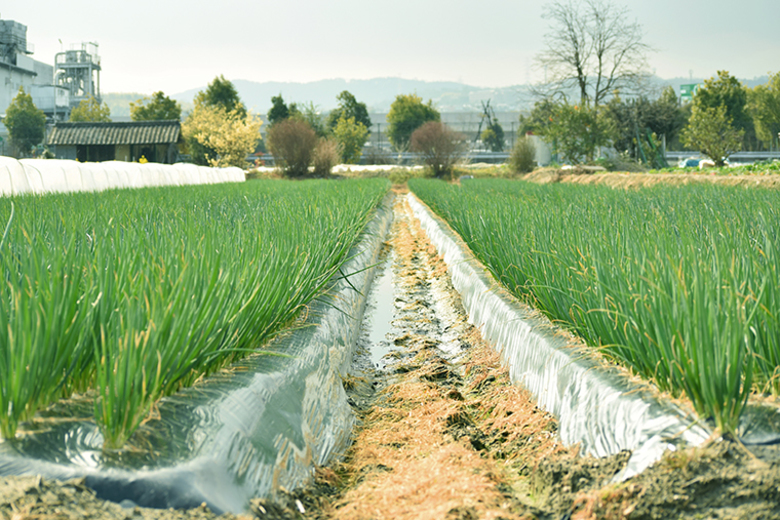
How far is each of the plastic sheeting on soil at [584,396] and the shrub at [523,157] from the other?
19218mm

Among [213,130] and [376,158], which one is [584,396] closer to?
[213,130]

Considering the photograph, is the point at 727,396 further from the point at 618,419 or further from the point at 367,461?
the point at 367,461

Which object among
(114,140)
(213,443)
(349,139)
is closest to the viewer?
(213,443)

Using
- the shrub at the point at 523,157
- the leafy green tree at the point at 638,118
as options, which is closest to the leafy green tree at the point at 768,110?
the leafy green tree at the point at 638,118

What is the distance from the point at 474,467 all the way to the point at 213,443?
0.73 metres

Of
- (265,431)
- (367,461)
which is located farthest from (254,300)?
(367,461)

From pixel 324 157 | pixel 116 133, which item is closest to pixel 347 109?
pixel 116 133

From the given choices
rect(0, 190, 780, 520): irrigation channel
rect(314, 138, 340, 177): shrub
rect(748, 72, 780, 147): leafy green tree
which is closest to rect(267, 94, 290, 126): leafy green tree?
rect(314, 138, 340, 177): shrub

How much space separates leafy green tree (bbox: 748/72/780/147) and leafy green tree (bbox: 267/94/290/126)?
27.1m

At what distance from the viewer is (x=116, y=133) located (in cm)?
2353

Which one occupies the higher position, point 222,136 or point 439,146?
point 222,136

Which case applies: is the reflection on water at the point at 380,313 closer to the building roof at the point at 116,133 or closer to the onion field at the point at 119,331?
the onion field at the point at 119,331

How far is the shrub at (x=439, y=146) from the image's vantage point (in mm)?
21172

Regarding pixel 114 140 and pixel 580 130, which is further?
pixel 114 140
